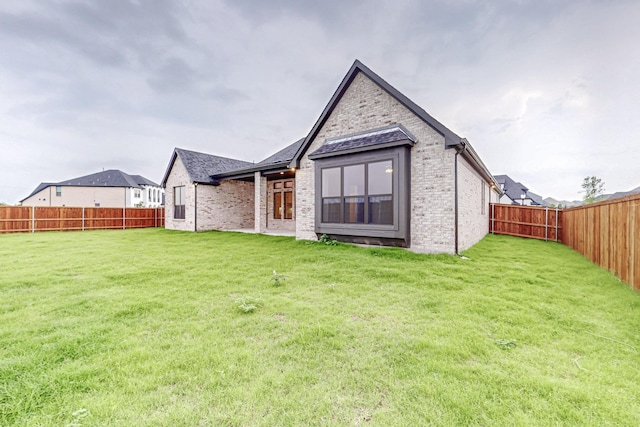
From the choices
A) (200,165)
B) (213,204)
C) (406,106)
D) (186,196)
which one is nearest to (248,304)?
(406,106)

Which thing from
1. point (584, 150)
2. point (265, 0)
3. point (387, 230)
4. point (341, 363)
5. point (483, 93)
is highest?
point (265, 0)

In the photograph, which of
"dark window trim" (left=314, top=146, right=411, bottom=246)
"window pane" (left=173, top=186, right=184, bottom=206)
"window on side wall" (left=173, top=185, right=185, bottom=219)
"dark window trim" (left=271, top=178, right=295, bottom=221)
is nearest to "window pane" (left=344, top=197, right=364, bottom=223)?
"dark window trim" (left=314, top=146, right=411, bottom=246)

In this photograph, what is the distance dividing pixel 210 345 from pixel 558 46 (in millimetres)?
15008

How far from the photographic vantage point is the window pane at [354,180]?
8992 millimetres

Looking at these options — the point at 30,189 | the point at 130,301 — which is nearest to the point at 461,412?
the point at 130,301

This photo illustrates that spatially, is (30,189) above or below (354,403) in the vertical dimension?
above

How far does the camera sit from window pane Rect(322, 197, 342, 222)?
9586mm

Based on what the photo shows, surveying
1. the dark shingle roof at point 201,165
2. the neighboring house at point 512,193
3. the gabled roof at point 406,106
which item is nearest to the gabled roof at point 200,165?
the dark shingle roof at point 201,165

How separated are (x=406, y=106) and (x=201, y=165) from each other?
14.4 meters

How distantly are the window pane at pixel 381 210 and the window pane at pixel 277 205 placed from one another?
346 inches

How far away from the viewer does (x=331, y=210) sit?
386 inches

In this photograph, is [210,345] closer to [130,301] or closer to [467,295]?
[130,301]

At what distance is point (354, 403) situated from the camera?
210 cm

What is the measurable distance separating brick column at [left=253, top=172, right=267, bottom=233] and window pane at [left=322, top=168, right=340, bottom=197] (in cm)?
566
